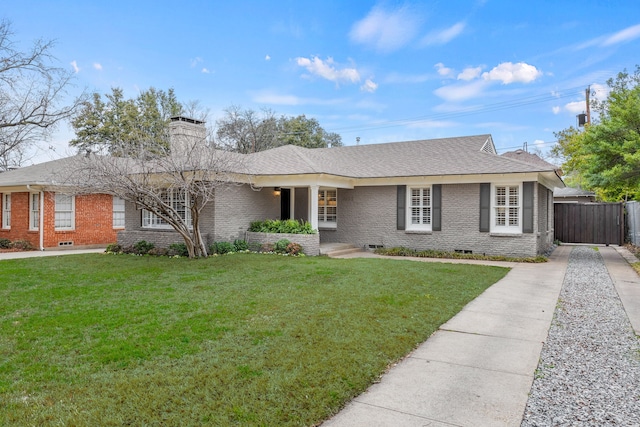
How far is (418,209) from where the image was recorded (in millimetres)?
14859

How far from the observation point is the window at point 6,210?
1781 centimetres

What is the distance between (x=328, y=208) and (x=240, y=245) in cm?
415

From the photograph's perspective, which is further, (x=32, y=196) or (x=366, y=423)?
(x=32, y=196)

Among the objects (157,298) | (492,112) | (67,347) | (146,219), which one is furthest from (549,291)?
(492,112)

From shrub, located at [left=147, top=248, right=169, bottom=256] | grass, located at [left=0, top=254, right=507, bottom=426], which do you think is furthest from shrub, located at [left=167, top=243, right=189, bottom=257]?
grass, located at [left=0, top=254, right=507, bottom=426]

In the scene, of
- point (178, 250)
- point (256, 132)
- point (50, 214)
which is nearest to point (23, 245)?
point (50, 214)

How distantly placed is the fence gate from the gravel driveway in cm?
1225

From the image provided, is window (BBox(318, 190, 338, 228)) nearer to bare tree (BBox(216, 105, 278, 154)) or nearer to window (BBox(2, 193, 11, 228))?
window (BBox(2, 193, 11, 228))

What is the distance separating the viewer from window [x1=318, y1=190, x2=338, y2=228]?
Result: 16.3 metres

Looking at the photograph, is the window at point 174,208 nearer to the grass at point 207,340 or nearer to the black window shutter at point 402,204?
the grass at point 207,340

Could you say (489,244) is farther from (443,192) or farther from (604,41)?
(604,41)

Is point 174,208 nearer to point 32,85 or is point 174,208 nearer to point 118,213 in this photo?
point 118,213

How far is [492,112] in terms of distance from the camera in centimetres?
2994

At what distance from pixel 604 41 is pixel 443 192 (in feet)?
26.7
